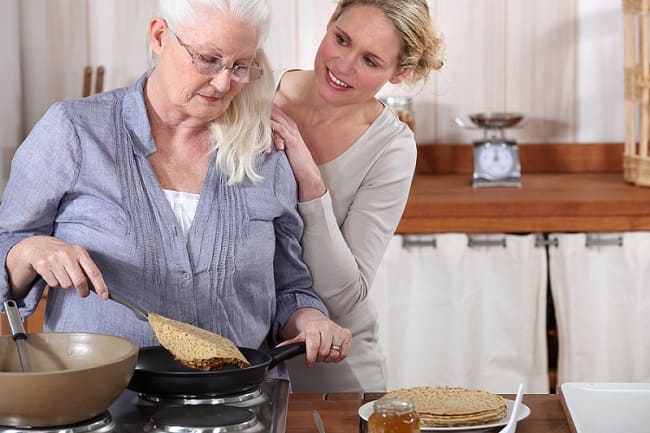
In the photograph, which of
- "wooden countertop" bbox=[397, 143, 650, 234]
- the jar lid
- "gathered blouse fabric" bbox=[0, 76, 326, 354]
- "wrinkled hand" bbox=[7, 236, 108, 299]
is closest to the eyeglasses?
"gathered blouse fabric" bbox=[0, 76, 326, 354]

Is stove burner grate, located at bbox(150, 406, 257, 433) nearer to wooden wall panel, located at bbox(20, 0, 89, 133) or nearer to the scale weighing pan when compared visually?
the scale weighing pan

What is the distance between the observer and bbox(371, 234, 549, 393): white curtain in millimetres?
3057

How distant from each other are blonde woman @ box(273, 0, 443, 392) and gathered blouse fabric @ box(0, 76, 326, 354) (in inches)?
7.6

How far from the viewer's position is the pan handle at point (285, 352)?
1653mm

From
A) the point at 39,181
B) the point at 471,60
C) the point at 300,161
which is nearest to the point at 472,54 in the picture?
the point at 471,60

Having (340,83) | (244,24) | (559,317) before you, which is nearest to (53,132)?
(244,24)

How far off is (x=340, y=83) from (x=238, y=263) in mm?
481

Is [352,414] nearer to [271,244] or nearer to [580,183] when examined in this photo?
[271,244]

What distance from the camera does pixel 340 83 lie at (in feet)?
6.98

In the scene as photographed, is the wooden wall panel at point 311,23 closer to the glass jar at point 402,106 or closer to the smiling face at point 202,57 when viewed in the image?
the glass jar at point 402,106

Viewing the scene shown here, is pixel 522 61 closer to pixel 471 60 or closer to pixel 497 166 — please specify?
pixel 471 60

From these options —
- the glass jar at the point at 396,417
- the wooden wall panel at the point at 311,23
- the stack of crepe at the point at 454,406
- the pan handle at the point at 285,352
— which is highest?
the wooden wall panel at the point at 311,23

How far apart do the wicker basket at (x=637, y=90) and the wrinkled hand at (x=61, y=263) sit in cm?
203

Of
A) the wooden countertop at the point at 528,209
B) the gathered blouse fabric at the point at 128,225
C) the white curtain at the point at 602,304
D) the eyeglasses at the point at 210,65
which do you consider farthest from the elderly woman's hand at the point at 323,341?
the white curtain at the point at 602,304
